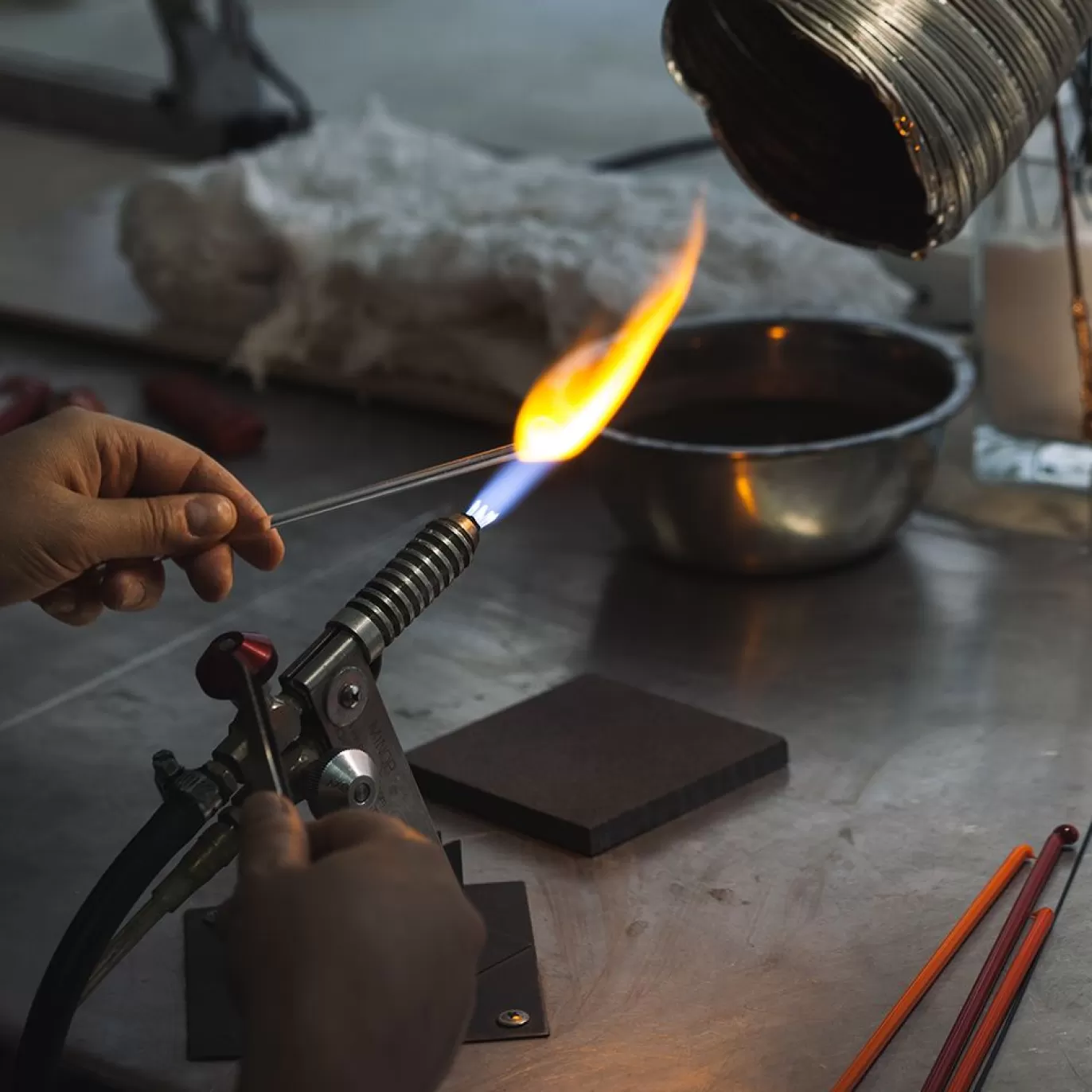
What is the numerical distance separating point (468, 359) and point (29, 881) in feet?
2.21

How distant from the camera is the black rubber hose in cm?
60

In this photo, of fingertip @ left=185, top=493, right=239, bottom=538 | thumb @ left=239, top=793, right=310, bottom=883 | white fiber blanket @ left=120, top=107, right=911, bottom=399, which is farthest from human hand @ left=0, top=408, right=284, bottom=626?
white fiber blanket @ left=120, top=107, right=911, bottom=399

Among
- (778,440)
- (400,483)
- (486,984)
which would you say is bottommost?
(486,984)

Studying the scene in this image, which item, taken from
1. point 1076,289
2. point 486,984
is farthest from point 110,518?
point 1076,289

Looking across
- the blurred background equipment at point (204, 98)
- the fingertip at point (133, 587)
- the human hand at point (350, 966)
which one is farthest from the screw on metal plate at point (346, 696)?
the blurred background equipment at point (204, 98)

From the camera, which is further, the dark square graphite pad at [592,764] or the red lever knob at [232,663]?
the dark square graphite pad at [592,764]

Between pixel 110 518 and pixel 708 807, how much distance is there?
337 mm

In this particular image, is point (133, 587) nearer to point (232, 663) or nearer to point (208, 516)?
point (208, 516)

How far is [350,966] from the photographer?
525mm

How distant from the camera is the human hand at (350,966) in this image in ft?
1.71

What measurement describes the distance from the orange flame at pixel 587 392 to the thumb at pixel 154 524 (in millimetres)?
137

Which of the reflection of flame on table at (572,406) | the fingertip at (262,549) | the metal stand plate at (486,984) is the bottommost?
the metal stand plate at (486,984)

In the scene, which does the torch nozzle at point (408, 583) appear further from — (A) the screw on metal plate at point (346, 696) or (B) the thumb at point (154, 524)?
(B) the thumb at point (154, 524)

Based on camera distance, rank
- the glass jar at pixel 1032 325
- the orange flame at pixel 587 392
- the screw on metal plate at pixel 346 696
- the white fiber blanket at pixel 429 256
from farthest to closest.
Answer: the white fiber blanket at pixel 429 256 → the glass jar at pixel 1032 325 → the orange flame at pixel 587 392 → the screw on metal plate at pixel 346 696
